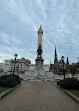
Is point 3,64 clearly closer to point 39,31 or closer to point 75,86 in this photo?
point 39,31

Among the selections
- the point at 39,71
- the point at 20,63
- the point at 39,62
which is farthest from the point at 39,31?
the point at 20,63

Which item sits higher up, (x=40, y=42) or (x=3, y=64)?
(x=40, y=42)

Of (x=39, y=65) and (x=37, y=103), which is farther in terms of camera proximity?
(x=39, y=65)

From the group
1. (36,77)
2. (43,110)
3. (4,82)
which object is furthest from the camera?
(36,77)

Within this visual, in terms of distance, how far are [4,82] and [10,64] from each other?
261ft

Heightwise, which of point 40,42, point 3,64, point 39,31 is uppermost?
point 39,31

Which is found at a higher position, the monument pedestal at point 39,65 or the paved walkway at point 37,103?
the monument pedestal at point 39,65

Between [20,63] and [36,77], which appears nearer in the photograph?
[36,77]

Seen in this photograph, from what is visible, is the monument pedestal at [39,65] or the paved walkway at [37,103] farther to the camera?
the monument pedestal at [39,65]

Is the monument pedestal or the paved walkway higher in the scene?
the monument pedestal

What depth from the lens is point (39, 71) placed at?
1425 inches

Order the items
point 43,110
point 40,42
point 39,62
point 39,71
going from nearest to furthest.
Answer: point 43,110
point 39,71
point 39,62
point 40,42

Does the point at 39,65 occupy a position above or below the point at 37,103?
above

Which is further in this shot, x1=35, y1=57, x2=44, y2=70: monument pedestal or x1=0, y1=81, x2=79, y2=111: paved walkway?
x1=35, y1=57, x2=44, y2=70: monument pedestal
